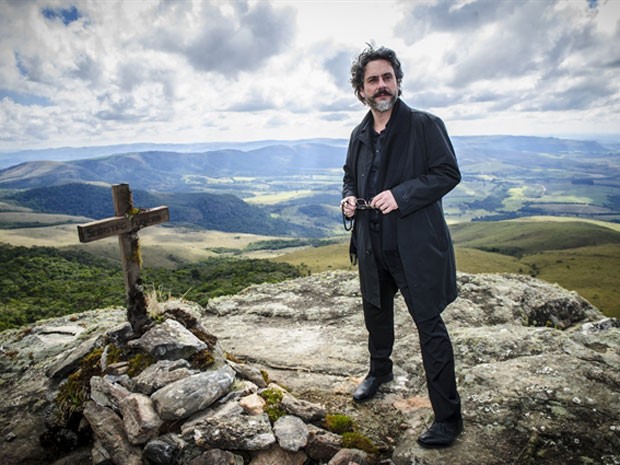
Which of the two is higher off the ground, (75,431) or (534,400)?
(534,400)

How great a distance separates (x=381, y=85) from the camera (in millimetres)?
4449

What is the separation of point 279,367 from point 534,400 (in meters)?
4.15

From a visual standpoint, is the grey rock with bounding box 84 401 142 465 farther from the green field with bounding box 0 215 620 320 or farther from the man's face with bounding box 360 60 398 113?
the green field with bounding box 0 215 620 320

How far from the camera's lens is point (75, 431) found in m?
5.20

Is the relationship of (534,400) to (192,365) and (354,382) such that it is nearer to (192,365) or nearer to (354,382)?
(354,382)

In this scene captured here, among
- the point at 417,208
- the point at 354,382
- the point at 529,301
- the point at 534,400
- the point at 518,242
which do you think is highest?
the point at 417,208

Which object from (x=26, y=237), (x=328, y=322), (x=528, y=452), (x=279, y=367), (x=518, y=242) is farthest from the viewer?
(x=26, y=237)

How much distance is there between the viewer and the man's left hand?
4.19 metres

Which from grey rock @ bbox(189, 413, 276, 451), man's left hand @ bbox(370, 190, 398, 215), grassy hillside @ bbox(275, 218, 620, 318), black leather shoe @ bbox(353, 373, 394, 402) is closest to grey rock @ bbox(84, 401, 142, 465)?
grey rock @ bbox(189, 413, 276, 451)

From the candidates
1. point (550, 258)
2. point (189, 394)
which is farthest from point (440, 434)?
point (550, 258)

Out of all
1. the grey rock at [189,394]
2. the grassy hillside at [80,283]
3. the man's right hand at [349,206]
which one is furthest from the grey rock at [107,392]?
the man's right hand at [349,206]

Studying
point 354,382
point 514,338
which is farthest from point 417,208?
point 514,338

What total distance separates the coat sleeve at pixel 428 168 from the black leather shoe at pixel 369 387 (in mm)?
2818

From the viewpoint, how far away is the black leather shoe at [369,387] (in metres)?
5.46
